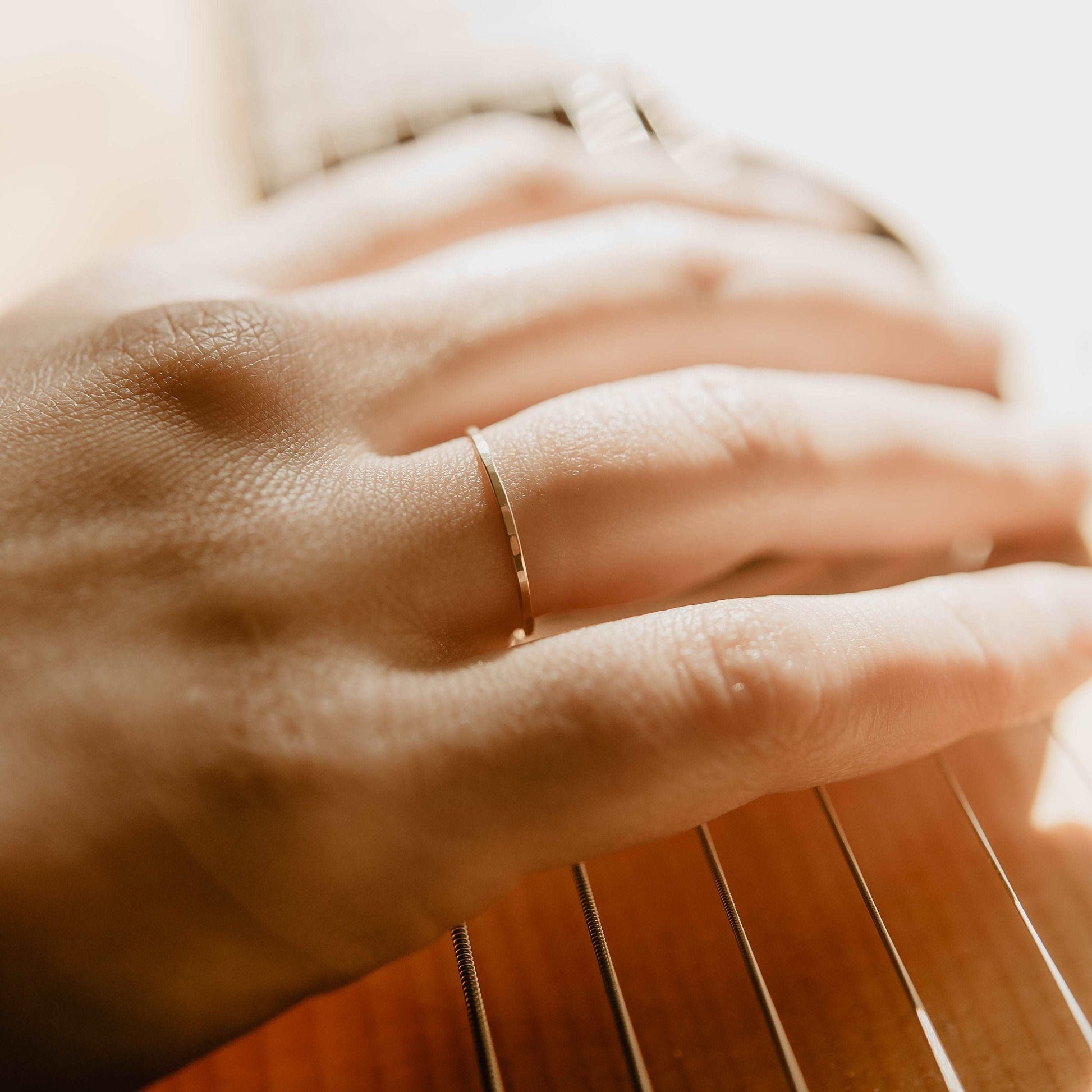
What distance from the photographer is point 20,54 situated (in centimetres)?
118

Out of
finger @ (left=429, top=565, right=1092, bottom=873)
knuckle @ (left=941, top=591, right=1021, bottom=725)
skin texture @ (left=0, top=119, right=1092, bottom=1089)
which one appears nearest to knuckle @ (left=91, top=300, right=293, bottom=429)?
skin texture @ (left=0, top=119, right=1092, bottom=1089)

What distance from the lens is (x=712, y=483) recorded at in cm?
60

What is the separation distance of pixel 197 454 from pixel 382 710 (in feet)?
0.66

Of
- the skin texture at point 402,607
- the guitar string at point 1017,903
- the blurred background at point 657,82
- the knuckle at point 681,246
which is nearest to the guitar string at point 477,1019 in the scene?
the skin texture at point 402,607

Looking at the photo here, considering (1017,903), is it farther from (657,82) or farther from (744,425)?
(657,82)

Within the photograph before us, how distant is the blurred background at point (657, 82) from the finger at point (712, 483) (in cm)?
16

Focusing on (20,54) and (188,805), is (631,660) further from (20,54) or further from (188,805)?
(20,54)

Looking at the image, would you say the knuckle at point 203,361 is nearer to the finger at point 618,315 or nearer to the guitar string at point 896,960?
the finger at point 618,315

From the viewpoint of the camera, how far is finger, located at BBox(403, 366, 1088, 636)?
55 centimetres

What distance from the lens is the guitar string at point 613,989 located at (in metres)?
0.41

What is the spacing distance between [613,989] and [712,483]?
32cm

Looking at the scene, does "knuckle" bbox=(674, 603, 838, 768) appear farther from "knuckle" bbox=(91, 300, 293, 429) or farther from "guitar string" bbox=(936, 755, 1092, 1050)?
"knuckle" bbox=(91, 300, 293, 429)

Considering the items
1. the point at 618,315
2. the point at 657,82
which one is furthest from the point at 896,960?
the point at 657,82

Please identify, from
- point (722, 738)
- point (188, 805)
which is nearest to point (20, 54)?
point (188, 805)
